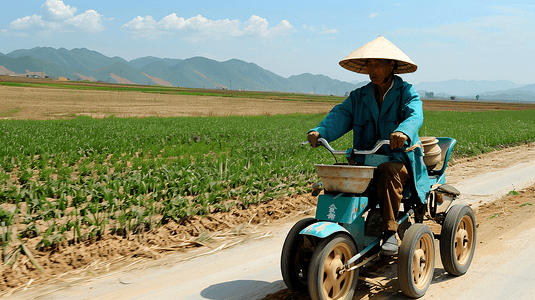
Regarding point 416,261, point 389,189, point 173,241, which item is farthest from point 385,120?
point 173,241

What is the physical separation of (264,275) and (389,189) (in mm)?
1729

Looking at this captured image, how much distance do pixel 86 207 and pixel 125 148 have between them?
599cm

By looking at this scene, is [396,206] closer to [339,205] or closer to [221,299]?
[339,205]

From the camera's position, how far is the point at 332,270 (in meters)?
3.20

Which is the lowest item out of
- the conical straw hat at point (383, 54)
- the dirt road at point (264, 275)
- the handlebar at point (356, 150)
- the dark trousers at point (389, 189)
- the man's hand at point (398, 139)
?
the dirt road at point (264, 275)

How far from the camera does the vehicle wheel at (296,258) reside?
3443mm

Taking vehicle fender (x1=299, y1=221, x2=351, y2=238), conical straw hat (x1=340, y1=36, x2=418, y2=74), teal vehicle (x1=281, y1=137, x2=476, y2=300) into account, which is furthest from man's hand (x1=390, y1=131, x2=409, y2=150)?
vehicle fender (x1=299, y1=221, x2=351, y2=238)

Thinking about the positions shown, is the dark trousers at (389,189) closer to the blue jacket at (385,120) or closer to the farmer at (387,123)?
the farmer at (387,123)

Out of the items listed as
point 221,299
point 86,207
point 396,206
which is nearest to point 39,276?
point 86,207

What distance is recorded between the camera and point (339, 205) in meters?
3.36

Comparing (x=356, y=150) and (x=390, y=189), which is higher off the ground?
(x=356, y=150)

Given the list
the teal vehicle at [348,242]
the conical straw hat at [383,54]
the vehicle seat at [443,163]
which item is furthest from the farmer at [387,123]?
the vehicle seat at [443,163]

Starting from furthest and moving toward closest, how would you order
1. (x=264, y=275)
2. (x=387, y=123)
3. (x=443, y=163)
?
(x=443, y=163) → (x=264, y=275) → (x=387, y=123)

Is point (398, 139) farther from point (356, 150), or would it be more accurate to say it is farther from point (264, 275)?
point (264, 275)
